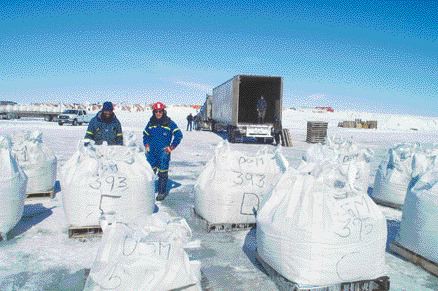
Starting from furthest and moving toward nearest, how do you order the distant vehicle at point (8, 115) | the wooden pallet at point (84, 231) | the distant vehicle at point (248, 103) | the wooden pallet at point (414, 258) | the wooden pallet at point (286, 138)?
the distant vehicle at point (8, 115) → the distant vehicle at point (248, 103) → the wooden pallet at point (286, 138) → the wooden pallet at point (84, 231) → the wooden pallet at point (414, 258)

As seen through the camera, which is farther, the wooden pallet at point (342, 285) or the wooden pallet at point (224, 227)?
the wooden pallet at point (224, 227)

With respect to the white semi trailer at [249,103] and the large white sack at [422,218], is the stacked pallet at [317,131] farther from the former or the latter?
the large white sack at [422,218]

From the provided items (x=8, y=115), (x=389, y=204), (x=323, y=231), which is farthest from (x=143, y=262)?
(x=8, y=115)

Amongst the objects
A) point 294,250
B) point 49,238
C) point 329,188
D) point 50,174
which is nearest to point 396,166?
point 329,188

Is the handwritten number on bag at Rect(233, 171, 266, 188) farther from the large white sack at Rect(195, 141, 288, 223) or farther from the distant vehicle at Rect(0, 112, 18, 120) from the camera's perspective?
the distant vehicle at Rect(0, 112, 18, 120)

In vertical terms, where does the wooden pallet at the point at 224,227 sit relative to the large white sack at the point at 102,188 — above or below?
below

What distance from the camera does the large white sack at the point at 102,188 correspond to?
4.13 meters

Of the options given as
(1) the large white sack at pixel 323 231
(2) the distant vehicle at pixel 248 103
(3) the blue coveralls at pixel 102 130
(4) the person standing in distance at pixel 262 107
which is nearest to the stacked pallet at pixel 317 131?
(2) the distant vehicle at pixel 248 103

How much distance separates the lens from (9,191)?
393cm

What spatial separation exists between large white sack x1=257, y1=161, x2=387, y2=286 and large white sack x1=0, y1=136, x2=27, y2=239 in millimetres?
2556

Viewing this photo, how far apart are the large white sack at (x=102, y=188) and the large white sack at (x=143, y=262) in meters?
1.48

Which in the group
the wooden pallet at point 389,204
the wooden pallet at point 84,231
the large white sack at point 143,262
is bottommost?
the wooden pallet at point 84,231

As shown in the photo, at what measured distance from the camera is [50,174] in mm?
5848

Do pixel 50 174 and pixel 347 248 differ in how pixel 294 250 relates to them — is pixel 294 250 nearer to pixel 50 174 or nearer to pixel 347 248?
pixel 347 248
